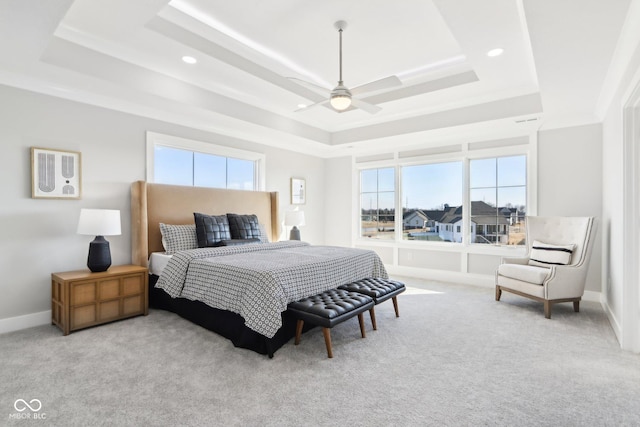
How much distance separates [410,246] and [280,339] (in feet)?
12.5

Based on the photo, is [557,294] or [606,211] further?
[606,211]

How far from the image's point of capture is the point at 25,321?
3273mm

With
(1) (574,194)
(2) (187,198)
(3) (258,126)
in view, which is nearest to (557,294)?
(1) (574,194)

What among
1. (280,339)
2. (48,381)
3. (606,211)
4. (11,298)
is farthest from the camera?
(606,211)

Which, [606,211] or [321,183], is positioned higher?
[321,183]

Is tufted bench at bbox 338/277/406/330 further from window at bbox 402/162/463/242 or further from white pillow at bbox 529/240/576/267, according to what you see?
window at bbox 402/162/463/242

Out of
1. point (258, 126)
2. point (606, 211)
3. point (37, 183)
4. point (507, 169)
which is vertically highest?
point (258, 126)

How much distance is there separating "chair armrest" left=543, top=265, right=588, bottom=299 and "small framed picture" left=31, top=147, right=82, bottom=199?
533 centimetres

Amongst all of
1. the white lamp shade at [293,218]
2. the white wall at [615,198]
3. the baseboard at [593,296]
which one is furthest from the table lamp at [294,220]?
the baseboard at [593,296]

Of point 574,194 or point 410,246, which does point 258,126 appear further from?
point 574,194

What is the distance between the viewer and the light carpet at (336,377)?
1.90 m

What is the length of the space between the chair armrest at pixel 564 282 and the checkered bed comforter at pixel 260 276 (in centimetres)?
184

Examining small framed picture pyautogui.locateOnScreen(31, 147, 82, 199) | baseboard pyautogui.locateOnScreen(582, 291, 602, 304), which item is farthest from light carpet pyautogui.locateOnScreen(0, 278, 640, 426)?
small framed picture pyautogui.locateOnScreen(31, 147, 82, 199)

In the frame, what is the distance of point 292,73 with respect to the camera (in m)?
4.05
